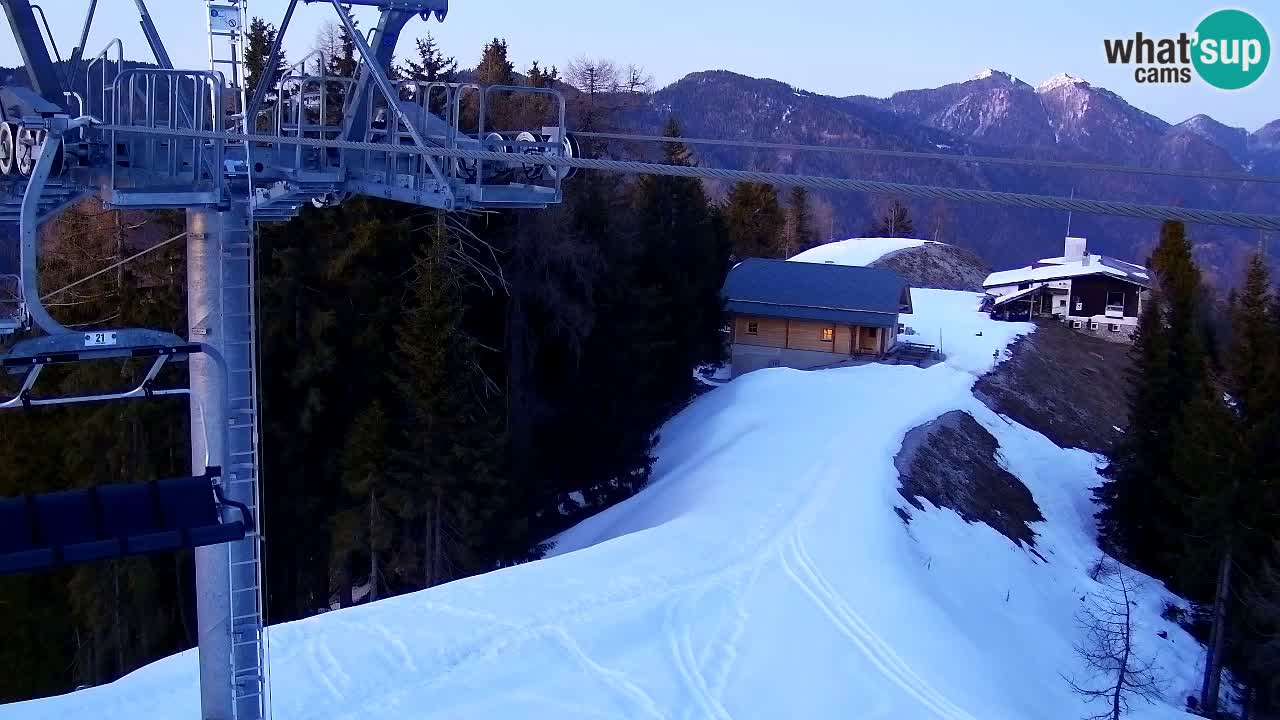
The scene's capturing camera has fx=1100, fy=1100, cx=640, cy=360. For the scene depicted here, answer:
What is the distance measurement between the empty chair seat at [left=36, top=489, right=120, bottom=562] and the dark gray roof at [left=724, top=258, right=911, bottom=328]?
3348cm

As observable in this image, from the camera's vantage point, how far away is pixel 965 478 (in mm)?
28594

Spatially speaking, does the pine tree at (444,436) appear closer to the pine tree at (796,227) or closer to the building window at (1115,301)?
the building window at (1115,301)

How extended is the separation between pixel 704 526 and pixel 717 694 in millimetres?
6727

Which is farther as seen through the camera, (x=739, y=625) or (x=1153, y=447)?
(x=1153, y=447)

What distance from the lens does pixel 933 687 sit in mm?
14500

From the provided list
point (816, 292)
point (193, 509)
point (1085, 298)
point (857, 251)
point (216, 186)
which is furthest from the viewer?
point (857, 251)

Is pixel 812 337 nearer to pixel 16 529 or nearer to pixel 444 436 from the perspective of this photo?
pixel 444 436

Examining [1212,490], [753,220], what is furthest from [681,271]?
[753,220]

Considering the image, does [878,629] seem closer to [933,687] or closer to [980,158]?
[933,687]

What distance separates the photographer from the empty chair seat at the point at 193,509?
24.3 ft

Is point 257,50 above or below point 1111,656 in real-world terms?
above

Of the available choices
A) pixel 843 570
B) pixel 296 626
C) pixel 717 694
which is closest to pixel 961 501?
pixel 843 570

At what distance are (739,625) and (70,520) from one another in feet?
31.2

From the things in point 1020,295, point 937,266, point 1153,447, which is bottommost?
point 1153,447
